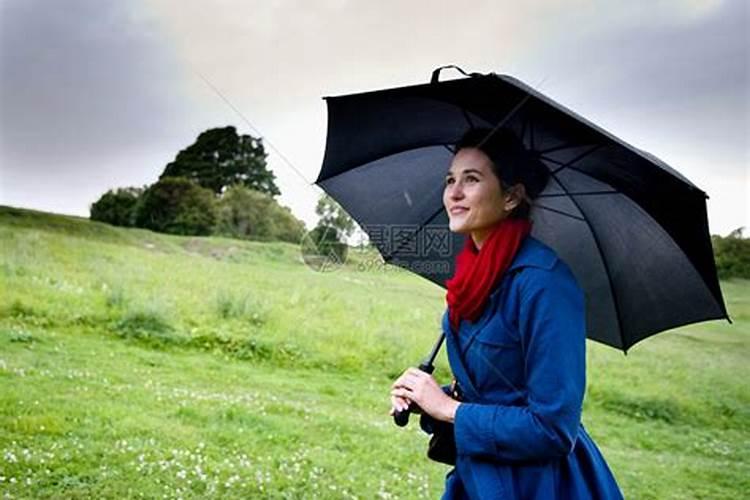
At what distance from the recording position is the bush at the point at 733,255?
3273 mm

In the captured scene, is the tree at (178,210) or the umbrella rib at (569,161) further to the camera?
the tree at (178,210)

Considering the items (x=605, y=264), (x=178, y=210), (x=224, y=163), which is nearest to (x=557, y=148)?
(x=605, y=264)

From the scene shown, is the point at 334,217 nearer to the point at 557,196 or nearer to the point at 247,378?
the point at 247,378

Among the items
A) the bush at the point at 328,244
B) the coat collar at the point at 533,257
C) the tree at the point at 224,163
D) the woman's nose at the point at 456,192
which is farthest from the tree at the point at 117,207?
the coat collar at the point at 533,257

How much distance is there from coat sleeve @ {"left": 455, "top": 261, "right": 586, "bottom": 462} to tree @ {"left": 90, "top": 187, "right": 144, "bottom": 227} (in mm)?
3158

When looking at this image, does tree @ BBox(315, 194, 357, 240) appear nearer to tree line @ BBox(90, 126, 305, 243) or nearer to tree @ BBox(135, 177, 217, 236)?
tree line @ BBox(90, 126, 305, 243)

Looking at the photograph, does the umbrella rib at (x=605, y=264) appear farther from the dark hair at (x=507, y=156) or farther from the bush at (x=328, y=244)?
the bush at (x=328, y=244)

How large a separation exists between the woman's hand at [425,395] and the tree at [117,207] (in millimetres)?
3029

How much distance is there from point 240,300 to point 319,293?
0.41 m

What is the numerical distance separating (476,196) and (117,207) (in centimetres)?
314

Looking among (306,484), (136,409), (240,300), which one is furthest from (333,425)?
(240,300)

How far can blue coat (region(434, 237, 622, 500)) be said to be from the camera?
80 cm

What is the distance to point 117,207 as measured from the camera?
12.1 ft

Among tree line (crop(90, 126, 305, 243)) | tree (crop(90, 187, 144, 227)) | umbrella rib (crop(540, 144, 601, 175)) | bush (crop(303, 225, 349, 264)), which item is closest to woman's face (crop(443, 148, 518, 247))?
umbrella rib (crop(540, 144, 601, 175))
